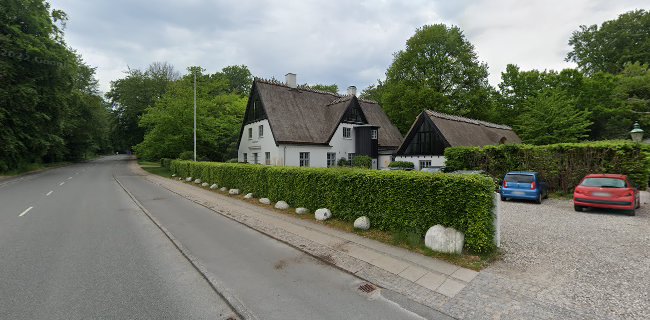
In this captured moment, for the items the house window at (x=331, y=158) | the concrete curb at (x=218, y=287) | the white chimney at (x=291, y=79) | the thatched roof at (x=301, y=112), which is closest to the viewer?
the concrete curb at (x=218, y=287)

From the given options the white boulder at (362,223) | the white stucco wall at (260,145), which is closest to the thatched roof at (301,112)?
the white stucco wall at (260,145)

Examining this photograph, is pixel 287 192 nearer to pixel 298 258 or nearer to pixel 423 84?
pixel 298 258

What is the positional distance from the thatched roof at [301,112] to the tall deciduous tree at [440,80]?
8142mm

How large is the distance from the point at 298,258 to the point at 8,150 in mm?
33729

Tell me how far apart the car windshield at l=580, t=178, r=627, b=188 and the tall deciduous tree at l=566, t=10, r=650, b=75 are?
41.4 meters

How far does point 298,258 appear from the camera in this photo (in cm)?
626

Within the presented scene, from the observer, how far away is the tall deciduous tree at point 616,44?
37.6 metres

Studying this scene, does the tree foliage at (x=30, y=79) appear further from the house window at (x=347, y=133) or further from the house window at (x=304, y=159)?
the house window at (x=347, y=133)

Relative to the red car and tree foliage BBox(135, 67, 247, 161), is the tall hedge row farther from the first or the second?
tree foliage BBox(135, 67, 247, 161)

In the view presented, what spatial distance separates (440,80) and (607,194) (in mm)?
30020

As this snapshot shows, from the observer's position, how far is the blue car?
1261cm

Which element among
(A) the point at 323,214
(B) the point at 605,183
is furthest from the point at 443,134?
Result: (A) the point at 323,214

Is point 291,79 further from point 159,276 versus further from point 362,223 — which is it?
point 159,276

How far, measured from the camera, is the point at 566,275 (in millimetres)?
5215
